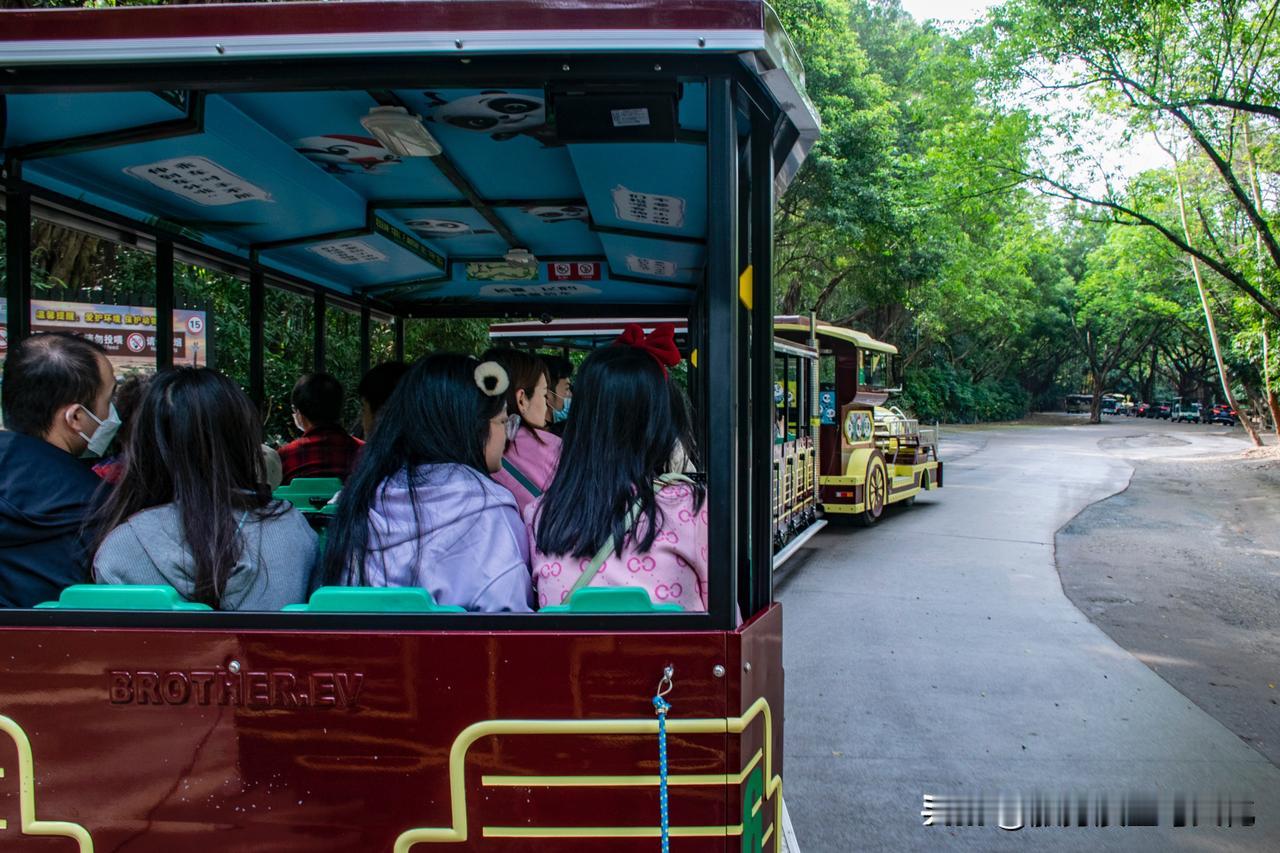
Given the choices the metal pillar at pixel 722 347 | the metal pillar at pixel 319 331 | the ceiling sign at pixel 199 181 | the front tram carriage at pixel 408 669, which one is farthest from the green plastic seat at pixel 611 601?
the metal pillar at pixel 319 331

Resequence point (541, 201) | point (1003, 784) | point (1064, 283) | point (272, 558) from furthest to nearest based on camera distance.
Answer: point (1064, 283) → point (1003, 784) → point (541, 201) → point (272, 558)

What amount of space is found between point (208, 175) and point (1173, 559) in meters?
10.5

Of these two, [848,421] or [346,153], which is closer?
[346,153]

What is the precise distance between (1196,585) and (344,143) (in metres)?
8.94

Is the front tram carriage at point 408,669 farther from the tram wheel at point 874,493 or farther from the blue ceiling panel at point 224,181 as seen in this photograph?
the tram wheel at point 874,493

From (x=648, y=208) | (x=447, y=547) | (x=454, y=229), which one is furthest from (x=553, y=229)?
(x=447, y=547)

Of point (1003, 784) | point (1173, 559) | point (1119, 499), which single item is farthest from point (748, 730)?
point (1119, 499)

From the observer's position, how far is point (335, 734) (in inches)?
72.6

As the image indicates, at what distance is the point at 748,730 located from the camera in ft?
6.21

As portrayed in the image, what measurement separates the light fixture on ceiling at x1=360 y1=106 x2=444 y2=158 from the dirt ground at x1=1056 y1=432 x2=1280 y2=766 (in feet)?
15.8

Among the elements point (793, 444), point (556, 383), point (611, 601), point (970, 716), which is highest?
point (556, 383)

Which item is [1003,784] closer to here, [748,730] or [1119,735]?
[1119,735]

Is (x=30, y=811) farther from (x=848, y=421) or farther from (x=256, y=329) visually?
(x=848, y=421)

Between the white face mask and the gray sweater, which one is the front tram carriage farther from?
the white face mask
